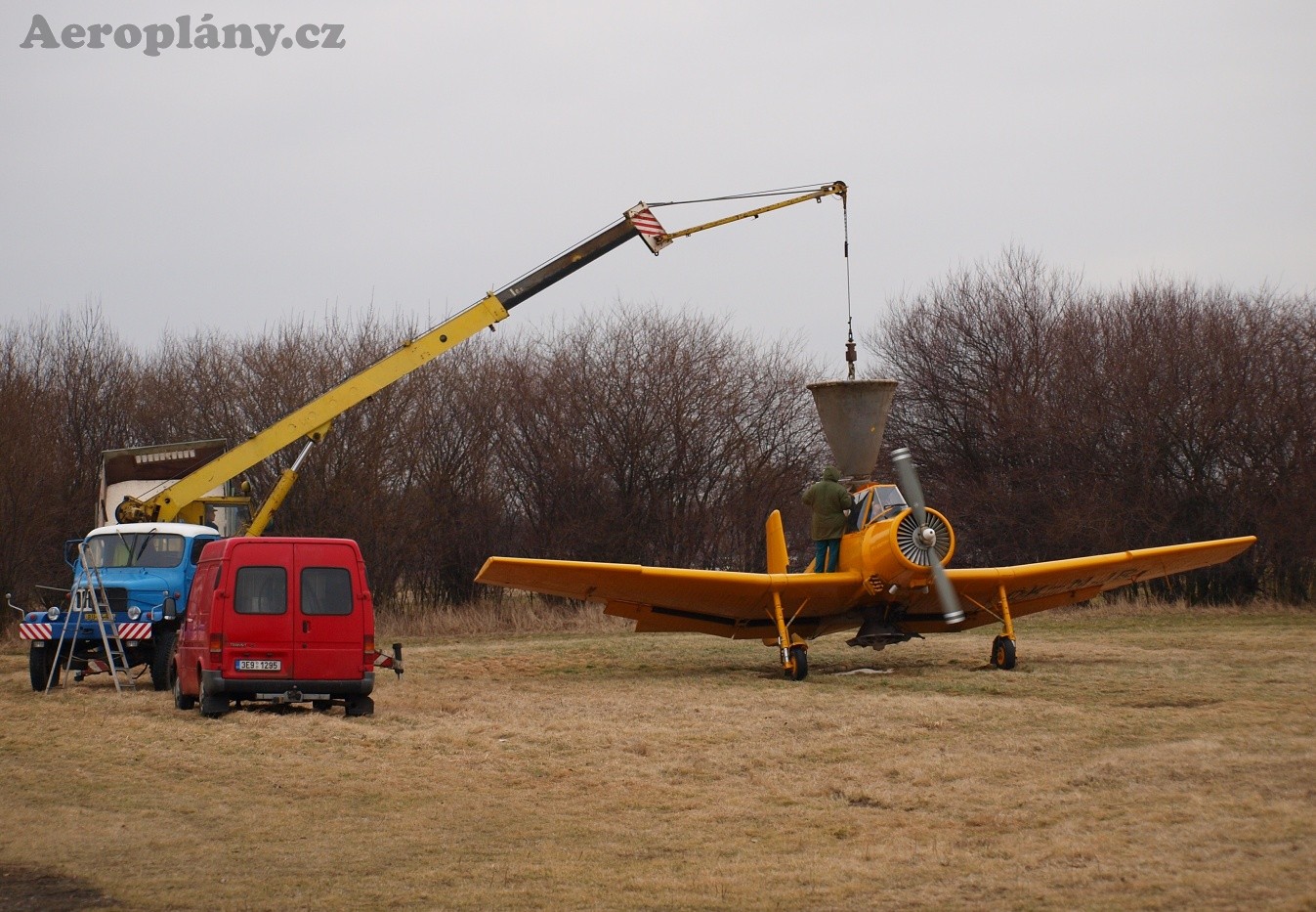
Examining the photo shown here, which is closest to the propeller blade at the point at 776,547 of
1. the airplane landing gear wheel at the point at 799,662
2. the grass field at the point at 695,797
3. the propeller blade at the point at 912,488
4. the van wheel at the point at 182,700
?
the airplane landing gear wheel at the point at 799,662

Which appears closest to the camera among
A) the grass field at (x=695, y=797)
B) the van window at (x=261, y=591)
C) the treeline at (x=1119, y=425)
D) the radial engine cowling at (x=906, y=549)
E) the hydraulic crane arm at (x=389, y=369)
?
the grass field at (x=695, y=797)

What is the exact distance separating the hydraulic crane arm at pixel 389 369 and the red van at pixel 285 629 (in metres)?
6.98

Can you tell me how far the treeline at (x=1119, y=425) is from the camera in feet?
87.4

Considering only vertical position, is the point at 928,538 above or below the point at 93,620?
above

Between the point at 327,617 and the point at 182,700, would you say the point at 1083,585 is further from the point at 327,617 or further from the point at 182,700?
the point at 182,700

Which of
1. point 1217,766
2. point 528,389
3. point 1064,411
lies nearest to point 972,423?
point 1064,411

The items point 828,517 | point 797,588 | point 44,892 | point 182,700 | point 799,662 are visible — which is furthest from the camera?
point 828,517

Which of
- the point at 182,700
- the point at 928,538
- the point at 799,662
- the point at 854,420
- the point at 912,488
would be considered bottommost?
the point at 182,700

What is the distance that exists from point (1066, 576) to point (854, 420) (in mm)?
3168

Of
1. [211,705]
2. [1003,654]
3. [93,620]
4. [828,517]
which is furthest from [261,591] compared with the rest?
[1003,654]

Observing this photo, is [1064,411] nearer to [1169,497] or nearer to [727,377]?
[1169,497]

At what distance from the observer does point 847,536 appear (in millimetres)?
15344

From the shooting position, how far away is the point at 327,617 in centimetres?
1223

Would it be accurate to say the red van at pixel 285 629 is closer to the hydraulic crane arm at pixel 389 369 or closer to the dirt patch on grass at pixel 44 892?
the dirt patch on grass at pixel 44 892
